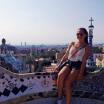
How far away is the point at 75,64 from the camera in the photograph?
20.2 ft

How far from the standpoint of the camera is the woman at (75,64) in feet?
20.1

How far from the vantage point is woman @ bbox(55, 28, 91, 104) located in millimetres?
6121

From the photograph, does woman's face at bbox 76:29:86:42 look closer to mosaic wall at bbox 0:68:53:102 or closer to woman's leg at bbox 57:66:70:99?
woman's leg at bbox 57:66:70:99

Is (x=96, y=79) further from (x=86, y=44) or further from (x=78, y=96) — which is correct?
(x=86, y=44)

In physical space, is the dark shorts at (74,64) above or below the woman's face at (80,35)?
below

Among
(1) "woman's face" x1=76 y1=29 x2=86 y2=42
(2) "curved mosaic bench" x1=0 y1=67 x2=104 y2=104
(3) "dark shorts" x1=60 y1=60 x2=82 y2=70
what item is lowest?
(2) "curved mosaic bench" x1=0 y1=67 x2=104 y2=104

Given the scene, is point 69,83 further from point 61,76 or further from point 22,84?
point 22,84

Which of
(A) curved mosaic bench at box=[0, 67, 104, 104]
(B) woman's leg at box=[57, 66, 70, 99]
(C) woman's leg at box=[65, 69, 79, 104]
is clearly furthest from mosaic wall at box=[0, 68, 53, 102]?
(C) woman's leg at box=[65, 69, 79, 104]

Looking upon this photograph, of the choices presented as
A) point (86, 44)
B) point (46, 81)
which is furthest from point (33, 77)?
point (86, 44)

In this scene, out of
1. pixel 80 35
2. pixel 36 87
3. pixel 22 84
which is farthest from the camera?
pixel 36 87

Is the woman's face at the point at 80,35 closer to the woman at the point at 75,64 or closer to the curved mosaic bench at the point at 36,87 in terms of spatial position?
the woman at the point at 75,64

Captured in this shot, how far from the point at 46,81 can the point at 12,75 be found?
727 millimetres

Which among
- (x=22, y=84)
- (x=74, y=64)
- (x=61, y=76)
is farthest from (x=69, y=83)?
(x=22, y=84)

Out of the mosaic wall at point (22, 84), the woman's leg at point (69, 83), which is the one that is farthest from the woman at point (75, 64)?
the mosaic wall at point (22, 84)
